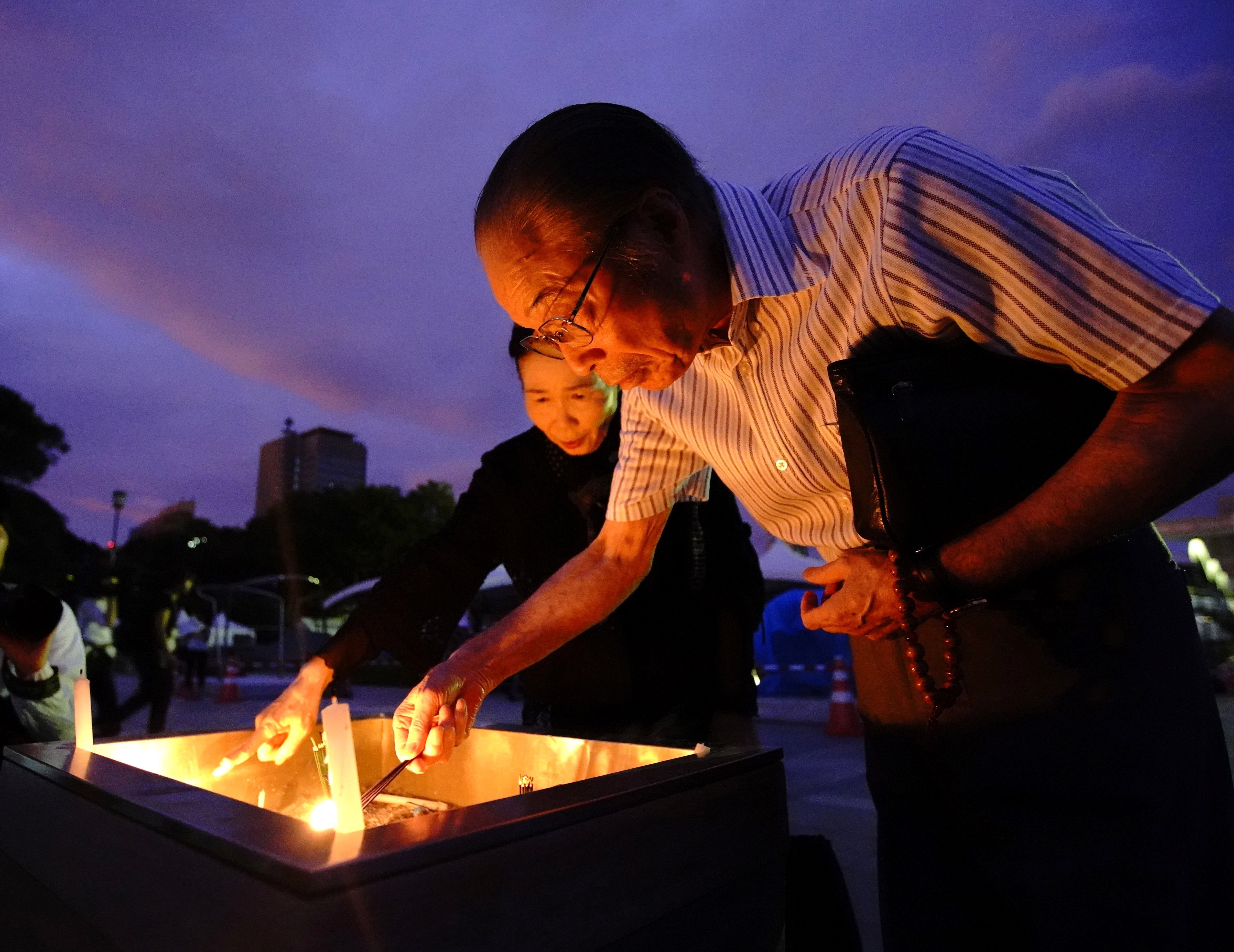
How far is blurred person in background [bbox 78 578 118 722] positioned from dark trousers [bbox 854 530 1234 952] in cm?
405

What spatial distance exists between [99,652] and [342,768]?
227 inches

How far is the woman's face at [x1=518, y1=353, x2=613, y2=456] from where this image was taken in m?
1.93

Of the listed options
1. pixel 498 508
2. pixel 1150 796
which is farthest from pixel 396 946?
pixel 498 508

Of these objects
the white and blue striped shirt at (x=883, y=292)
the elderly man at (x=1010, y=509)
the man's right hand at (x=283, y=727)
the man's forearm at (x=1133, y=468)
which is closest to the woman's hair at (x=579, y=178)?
the elderly man at (x=1010, y=509)

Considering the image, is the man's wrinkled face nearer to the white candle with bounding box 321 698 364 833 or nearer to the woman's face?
the white candle with bounding box 321 698 364 833

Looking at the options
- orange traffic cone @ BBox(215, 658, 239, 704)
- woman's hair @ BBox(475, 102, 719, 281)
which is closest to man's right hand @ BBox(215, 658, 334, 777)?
woman's hair @ BBox(475, 102, 719, 281)

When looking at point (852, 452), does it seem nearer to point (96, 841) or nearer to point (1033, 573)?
point (1033, 573)

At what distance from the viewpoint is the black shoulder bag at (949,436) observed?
81 cm

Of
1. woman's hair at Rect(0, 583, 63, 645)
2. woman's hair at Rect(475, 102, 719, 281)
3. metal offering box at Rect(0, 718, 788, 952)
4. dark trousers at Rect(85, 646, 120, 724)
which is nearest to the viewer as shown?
metal offering box at Rect(0, 718, 788, 952)

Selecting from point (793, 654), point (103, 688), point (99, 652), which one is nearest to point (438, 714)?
point (103, 688)

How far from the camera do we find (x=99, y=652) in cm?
528

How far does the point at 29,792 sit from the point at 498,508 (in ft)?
4.18

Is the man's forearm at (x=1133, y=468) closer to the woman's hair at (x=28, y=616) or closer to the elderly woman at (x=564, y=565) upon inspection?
the elderly woman at (x=564, y=565)

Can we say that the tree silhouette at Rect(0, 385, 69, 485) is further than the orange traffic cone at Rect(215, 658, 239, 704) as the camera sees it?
Yes
